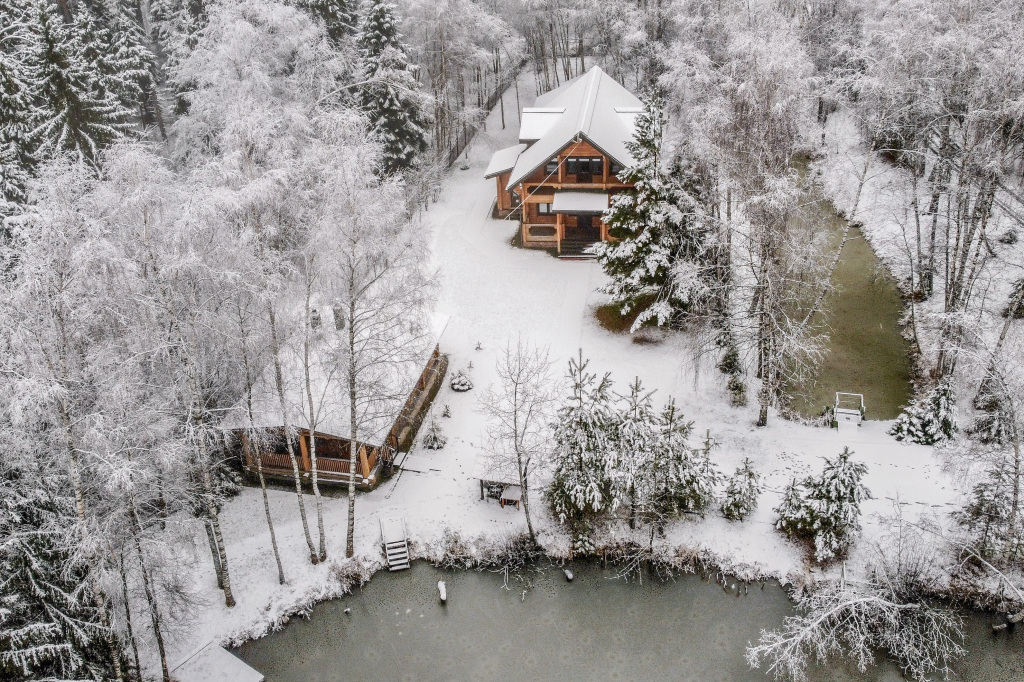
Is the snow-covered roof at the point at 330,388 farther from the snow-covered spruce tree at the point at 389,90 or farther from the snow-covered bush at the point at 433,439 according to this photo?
the snow-covered spruce tree at the point at 389,90

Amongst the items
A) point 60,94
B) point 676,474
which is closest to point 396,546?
point 676,474

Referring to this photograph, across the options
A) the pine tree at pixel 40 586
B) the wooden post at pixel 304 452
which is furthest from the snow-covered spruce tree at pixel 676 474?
the pine tree at pixel 40 586

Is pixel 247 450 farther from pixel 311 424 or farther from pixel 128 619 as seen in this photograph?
pixel 128 619

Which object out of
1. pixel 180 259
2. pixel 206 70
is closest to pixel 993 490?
pixel 180 259

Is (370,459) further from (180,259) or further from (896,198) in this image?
(896,198)

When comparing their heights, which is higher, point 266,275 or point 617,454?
point 266,275
